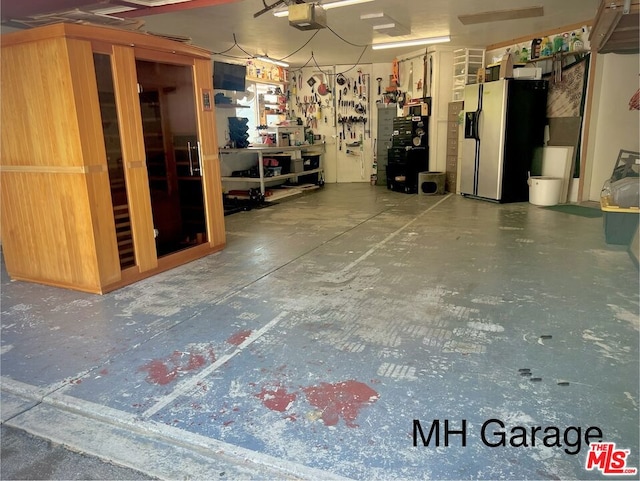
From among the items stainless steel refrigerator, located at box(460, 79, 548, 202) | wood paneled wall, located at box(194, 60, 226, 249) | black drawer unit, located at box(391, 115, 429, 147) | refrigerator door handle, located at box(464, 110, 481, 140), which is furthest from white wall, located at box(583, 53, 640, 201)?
wood paneled wall, located at box(194, 60, 226, 249)

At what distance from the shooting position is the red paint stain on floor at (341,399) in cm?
200

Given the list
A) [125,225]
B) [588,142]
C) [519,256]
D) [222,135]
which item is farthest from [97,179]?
[588,142]

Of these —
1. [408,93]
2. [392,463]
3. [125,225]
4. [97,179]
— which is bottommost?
[392,463]

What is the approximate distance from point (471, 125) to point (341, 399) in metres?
6.60

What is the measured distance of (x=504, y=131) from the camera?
279 inches

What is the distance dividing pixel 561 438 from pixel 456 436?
424mm

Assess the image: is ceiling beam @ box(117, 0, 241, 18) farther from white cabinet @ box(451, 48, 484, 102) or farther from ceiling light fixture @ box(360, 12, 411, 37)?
white cabinet @ box(451, 48, 484, 102)

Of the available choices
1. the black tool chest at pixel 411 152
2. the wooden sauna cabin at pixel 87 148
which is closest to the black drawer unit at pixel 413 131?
the black tool chest at pixel 411 152

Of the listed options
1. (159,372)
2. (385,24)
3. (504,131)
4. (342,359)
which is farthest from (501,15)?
(159,372)

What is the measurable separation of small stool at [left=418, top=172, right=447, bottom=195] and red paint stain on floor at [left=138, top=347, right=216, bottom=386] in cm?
657

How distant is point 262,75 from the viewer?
30.9ft

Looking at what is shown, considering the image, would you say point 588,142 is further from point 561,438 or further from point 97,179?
point 97,179

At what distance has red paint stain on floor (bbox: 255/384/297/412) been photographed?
82.4 inches

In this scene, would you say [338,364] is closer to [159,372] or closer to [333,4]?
[159,372]
